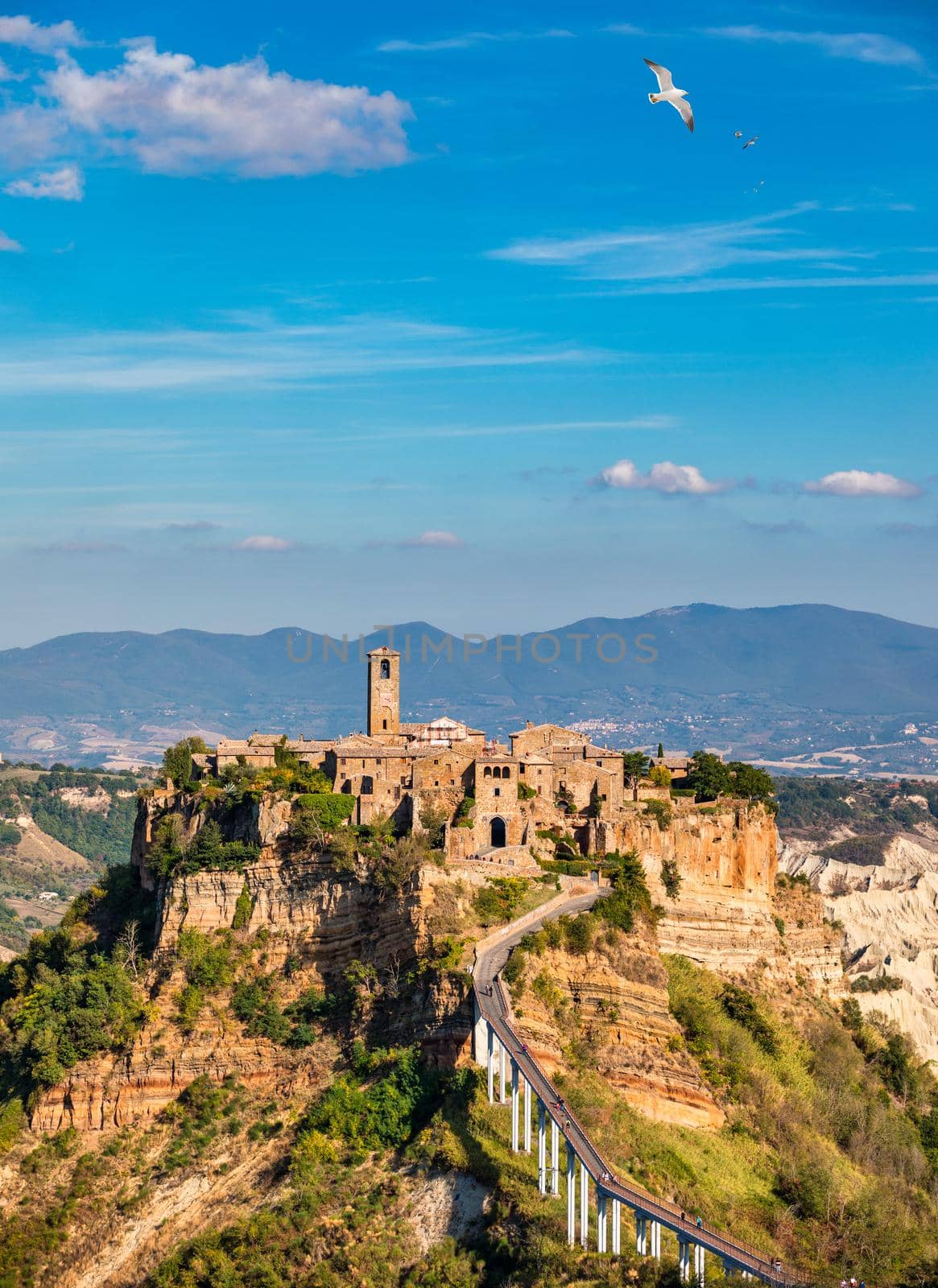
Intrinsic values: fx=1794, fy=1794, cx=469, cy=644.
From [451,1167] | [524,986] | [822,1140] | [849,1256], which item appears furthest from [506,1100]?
[822,1140]

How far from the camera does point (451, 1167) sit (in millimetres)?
46125

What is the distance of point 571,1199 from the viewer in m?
41.2

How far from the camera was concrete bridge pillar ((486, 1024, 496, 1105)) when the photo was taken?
156 feet

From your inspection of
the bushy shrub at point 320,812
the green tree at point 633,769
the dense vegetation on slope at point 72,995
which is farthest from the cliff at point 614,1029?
the dense vegetation on slope at point 72,995

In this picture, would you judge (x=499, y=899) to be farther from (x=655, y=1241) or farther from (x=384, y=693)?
(x=655, y=1241)

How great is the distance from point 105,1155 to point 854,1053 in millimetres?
29288

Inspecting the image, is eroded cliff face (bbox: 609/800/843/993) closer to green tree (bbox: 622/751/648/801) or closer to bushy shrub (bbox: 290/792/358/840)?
green tree (bbox: 622/751/648/801)

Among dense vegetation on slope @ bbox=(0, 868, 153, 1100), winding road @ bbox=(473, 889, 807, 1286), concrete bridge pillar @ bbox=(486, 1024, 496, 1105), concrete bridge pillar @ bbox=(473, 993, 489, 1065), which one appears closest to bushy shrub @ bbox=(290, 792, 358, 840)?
dense vegetation on slope @ bbox=(0, 868, 153, 1100)

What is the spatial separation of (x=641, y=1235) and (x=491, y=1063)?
823 cm

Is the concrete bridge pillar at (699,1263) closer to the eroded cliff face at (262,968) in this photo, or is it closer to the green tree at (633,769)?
the eroded cliff face at (262,968)

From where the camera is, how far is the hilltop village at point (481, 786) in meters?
63.7

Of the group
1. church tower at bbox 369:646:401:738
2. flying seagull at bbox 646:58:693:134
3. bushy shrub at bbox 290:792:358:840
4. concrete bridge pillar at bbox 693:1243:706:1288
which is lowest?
concrete bridge pillar at bbox 693:1243:706:1288

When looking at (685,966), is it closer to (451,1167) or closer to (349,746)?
(349,746)

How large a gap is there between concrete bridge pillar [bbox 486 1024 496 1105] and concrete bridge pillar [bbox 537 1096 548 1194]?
2.75m
